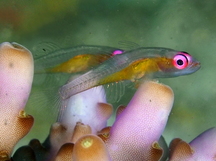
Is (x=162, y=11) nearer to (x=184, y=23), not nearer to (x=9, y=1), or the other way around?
(x=184, y=23)

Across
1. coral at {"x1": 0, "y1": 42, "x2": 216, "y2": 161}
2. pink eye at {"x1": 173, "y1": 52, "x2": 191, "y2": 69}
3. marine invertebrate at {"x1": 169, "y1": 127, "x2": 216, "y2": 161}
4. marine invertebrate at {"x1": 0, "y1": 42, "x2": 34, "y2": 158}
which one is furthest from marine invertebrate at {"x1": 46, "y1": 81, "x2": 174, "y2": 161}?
pink eye at {"x1": 173, "y1": 52, "x2": 191, "y2": 69}

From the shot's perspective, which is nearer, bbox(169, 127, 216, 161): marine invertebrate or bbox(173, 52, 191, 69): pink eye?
bbox(169, 127, 216, 161): marine invertebrate

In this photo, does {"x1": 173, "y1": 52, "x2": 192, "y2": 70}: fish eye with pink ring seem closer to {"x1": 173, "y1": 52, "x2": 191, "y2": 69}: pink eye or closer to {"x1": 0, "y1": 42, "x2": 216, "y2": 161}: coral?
{"x1": 173, "y1": 52, "x2": 191, "y2": 69}: pink eye

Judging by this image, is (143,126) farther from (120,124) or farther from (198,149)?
(198,149)

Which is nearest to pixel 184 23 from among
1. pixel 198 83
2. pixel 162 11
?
pixel 162 11

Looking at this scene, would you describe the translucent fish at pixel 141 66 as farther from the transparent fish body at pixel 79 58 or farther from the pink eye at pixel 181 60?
the transparent fish body at pixel 79 58

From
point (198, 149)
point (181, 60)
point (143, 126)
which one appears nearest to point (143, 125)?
point (143, 126)

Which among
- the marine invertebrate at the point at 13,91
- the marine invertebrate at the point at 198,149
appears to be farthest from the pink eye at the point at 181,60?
the marine invertebrate at the point at 13,91
